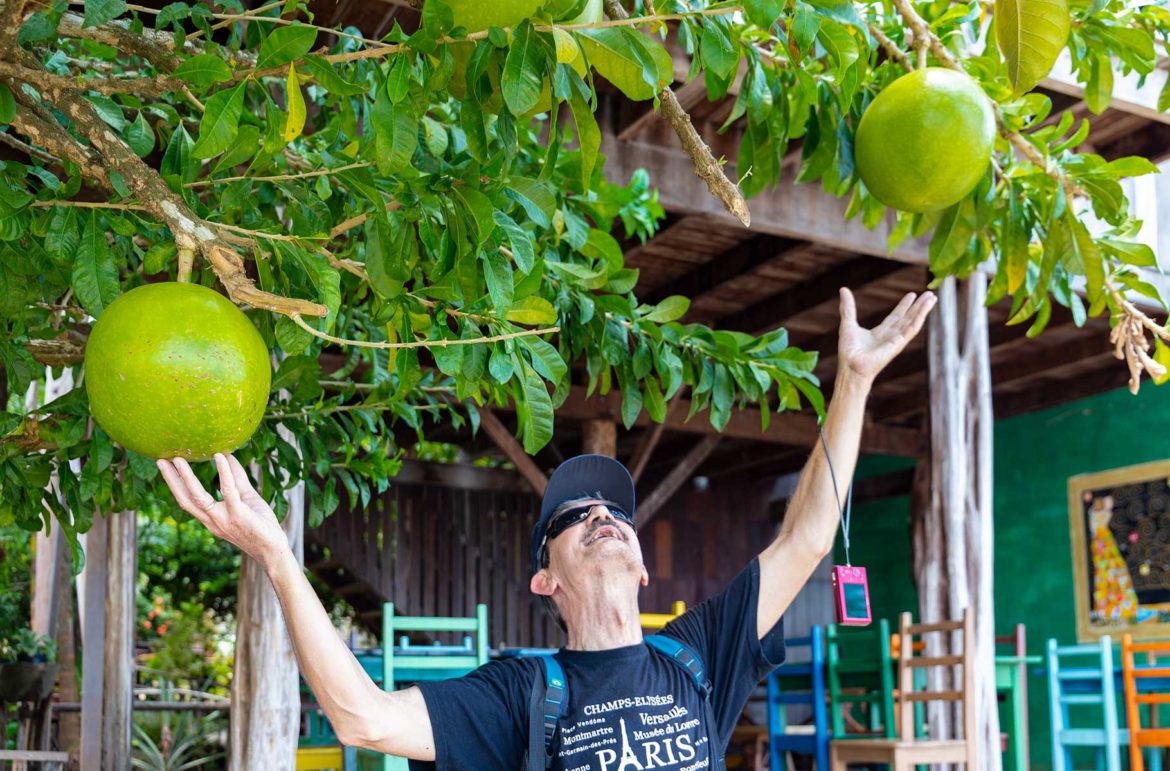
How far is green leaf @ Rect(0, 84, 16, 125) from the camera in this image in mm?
1219

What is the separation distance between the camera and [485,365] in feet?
4.80

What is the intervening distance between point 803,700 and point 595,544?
12.4ft

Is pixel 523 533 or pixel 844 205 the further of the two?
pixel 523 533

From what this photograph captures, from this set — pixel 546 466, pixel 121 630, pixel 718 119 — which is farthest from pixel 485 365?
pixel 546 466

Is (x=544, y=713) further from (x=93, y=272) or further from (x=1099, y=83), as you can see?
(x=1099, y=83)

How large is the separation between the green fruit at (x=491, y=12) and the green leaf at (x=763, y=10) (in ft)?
0.66

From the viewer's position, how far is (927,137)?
1.30 m

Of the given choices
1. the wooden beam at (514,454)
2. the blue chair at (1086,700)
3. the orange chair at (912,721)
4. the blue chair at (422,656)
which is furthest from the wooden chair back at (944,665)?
the wooden beam at (514,454)

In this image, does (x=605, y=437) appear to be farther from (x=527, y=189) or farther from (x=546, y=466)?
(x=527, y=189)

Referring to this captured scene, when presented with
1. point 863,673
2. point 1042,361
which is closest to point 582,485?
point 863,673

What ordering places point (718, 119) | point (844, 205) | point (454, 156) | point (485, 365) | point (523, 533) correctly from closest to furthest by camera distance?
1. point (485, 365)
2. point (454, 156)
3. point (718, 119)
4. point (844, 205)
5. point (523, 533)

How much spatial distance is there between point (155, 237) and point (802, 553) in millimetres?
936

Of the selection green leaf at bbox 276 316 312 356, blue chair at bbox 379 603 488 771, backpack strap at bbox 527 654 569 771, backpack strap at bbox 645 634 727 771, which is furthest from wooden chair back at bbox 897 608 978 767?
green leaf at bbox 276 316 312 356

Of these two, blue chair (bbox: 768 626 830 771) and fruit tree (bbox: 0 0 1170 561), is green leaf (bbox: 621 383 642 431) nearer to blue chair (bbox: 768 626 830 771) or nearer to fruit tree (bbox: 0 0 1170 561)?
fruit tree (bbox: 0 0 1170 561)
